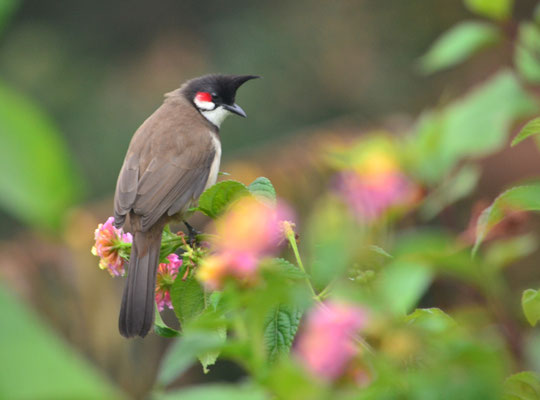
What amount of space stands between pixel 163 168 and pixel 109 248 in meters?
1.18

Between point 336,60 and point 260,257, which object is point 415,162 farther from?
point 336,60

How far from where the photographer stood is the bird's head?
311 cm

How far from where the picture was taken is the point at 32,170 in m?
0.35

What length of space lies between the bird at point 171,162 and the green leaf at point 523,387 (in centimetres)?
127

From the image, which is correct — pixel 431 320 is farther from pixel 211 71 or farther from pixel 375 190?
pixel 211 71

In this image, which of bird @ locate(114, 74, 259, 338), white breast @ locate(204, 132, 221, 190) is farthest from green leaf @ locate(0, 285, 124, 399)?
white breast @ locate(204, 132, 221, 190)

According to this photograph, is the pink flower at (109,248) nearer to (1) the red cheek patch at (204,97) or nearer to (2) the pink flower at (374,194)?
(2) the pink flower at (374,194)

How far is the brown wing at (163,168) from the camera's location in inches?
98.0

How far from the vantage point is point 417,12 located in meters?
10.4

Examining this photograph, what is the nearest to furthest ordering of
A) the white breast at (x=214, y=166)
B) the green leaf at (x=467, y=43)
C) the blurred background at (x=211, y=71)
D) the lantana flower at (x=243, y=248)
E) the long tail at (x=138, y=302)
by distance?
the lantana flower at (x=243, y=248) < the green leaf at (x=467, y=43) < the long tail at (x=138, y=302) < the white breast at (x=214, y=166) < the blurred background at (x=211, y=71)

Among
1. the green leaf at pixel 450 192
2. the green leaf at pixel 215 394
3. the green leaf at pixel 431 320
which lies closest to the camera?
the green leaf at pixel 215 394

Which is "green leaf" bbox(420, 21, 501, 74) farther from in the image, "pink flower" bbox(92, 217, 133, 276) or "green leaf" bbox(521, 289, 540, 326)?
"pink flower" bbox(92, 217, 133, 276)

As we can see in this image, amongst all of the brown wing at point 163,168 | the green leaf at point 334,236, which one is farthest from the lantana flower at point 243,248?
the brown wing at point 163,168

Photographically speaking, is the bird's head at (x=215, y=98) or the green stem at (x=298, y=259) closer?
the green stem at (x=298, y=259)
